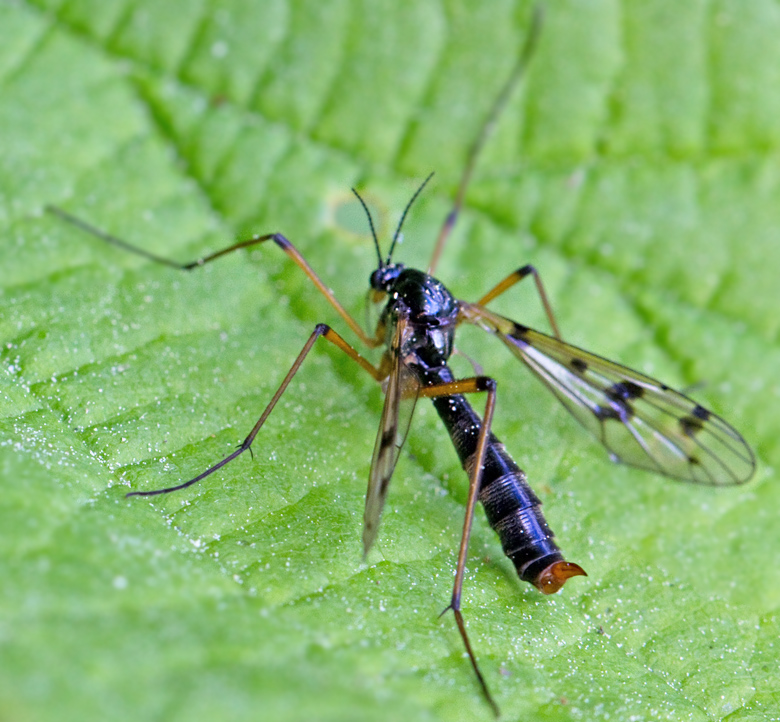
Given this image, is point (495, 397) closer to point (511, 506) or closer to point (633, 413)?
point (511, 506)

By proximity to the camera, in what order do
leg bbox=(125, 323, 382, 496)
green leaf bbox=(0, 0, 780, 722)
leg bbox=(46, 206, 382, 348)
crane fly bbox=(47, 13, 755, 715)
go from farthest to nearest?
leg bbox=(46, 206, 382, 348) < crane fly bbox=(47, 13, 755, 715) < leg bbox=(125, 323, 382, 496) < green leaf bbox=(0, 0, 780, 722)

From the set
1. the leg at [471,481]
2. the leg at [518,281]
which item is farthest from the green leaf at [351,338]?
the leg at [518,281]

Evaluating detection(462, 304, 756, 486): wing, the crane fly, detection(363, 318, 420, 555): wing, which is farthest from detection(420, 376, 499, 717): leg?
detection(462, 304, 756, 486): wing

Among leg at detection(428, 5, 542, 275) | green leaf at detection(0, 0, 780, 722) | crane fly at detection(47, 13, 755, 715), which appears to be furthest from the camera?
leg at detection(428, 5, 542, 275)

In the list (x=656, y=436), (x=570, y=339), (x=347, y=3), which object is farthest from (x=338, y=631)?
(x=347, y=3)

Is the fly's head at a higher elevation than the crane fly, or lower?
higher

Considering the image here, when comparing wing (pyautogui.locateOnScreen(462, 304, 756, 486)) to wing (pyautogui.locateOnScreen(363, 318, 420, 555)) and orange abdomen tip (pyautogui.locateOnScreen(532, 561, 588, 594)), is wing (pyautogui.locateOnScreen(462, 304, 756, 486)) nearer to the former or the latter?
wing (pyautogui.locateOnScreen(363, 318, 420, 555))

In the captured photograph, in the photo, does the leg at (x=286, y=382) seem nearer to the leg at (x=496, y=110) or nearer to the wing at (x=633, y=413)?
the wing at (x=633, y=413)
